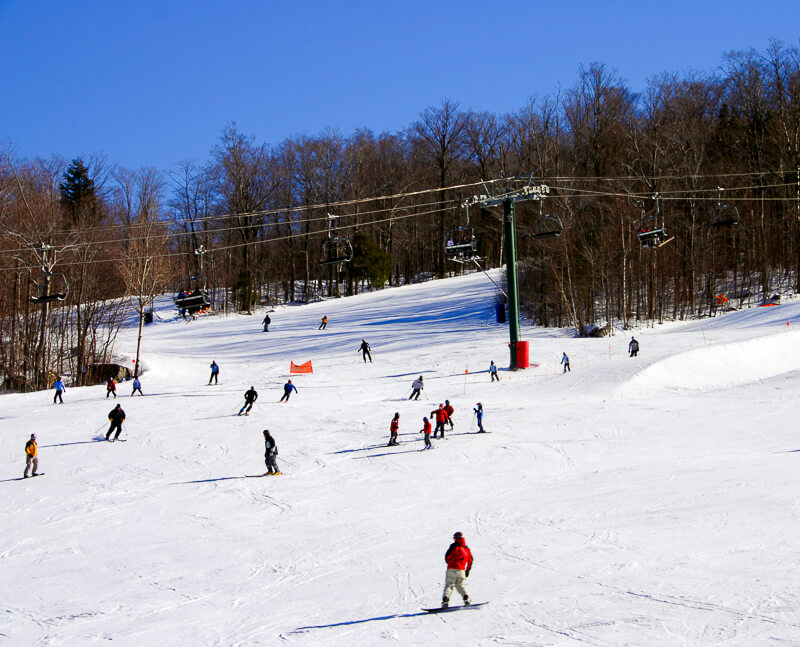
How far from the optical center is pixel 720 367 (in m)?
30.7

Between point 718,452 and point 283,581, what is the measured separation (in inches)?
491

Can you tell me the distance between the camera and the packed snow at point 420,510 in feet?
33.6

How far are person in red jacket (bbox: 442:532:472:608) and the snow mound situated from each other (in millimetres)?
19251

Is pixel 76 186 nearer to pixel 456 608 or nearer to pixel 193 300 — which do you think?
pixel 193 300

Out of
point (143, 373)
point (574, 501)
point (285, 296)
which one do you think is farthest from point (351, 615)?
point (285, 296)

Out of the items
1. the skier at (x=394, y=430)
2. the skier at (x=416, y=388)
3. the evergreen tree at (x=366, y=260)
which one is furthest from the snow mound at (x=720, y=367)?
the evergreen tree at (x=366, y=260)

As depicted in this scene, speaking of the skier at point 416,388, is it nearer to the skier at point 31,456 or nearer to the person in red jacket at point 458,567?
the skier at point 31,456

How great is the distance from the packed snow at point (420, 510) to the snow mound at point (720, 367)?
125 millimetres

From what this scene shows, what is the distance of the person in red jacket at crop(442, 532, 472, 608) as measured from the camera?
1006 cm

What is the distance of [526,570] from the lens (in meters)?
11.8

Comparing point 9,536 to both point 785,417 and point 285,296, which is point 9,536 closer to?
point 785,417

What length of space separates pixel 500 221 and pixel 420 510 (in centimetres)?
5249

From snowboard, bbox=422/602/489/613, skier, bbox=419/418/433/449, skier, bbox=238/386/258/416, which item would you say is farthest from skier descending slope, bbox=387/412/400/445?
snowboard, bbox=422/602/489/613

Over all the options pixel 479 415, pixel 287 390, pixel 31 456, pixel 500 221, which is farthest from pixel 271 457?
pixel 500 221
